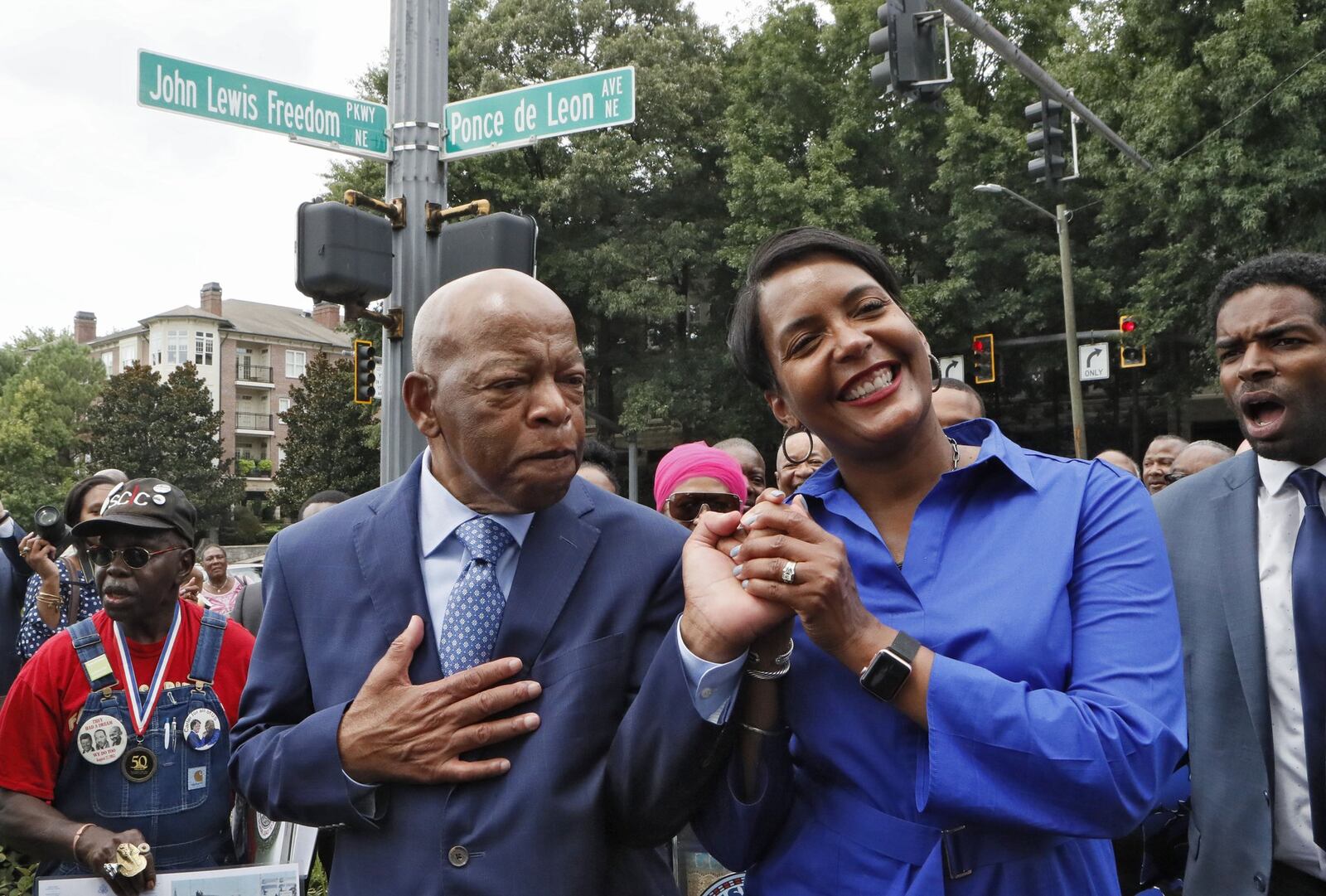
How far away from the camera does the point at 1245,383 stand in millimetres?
2781

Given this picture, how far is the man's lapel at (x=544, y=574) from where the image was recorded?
1.94 meters

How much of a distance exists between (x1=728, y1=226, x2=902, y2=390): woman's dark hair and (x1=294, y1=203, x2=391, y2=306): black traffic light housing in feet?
16.2

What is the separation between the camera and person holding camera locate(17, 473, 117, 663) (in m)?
5.29

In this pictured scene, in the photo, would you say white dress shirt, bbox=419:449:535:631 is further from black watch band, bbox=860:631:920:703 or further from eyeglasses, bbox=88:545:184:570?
eyeglasses, bbox=88:545:184:570

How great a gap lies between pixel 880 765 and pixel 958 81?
27.5 metres

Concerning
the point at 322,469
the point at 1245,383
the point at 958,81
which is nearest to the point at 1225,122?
the point at 958,81

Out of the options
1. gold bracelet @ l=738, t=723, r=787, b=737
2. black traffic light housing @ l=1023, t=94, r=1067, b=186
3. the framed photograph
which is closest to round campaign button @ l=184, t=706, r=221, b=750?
the framed photograph

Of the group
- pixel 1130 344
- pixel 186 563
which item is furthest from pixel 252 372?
pixel 186 563

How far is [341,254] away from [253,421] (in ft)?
241

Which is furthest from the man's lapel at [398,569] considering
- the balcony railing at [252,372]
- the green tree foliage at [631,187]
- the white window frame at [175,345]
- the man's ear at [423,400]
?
the white window frame at [175,345]

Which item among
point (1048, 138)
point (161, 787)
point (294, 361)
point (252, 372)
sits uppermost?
point (294, 361)

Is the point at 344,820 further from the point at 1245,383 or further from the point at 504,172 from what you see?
the point at 504,172

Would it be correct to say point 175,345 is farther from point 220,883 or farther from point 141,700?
point 220,883

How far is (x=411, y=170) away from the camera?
6953mm
